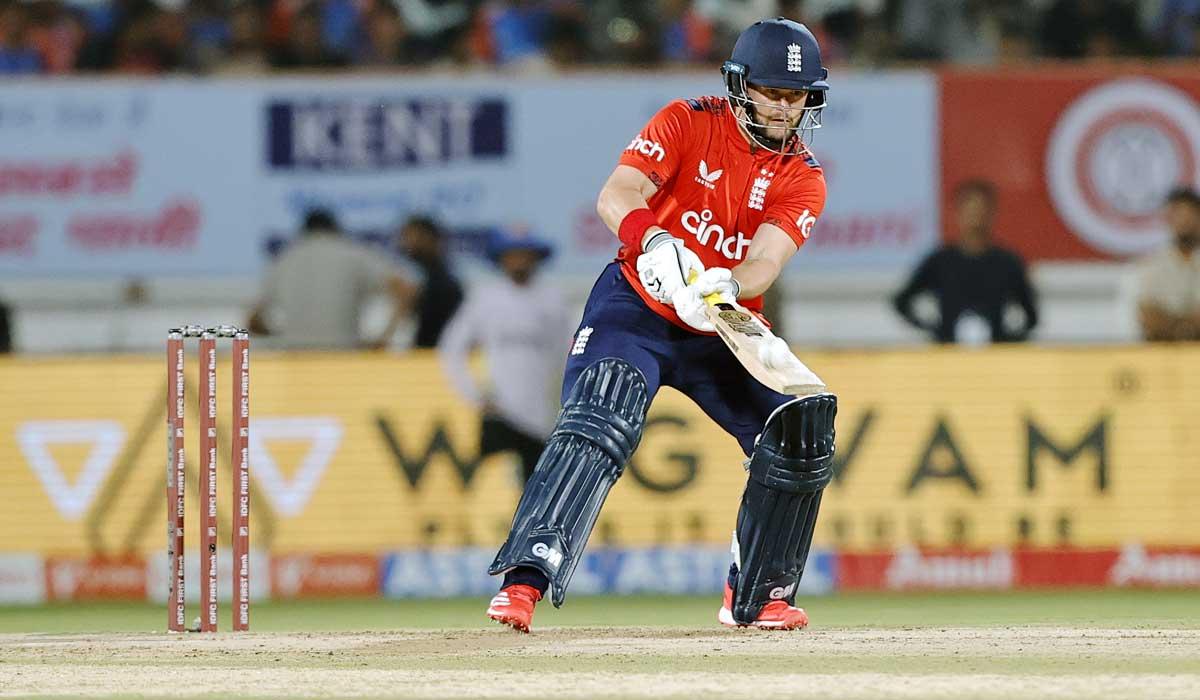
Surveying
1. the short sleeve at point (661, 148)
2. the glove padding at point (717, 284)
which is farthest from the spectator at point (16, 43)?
the glove padding at point (717, 284)

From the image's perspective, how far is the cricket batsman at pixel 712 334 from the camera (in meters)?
6.56

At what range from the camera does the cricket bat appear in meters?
6.40

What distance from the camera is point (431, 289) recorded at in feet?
39.5

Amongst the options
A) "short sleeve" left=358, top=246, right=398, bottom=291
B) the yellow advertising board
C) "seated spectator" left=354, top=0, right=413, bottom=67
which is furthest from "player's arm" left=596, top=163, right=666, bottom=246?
"seated spectator" left=354, top=0, right=413, bottom=67

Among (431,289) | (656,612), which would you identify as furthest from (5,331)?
(656,612)

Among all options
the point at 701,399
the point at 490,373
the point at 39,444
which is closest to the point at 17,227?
the point at 39,444

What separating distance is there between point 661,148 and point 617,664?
1.70m

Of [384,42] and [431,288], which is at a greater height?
[384,42]

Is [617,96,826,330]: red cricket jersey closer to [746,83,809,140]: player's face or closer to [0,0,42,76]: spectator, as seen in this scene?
[746,83,809,140]: player's face

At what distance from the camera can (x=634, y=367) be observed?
22.0ft

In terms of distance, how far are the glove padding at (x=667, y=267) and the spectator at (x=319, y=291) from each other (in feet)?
18.2

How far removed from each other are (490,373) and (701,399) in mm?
4291

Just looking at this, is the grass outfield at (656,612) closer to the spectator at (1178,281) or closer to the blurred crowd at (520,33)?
the spectator at (1178,281)

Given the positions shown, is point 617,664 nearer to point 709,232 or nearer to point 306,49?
point 709,232
